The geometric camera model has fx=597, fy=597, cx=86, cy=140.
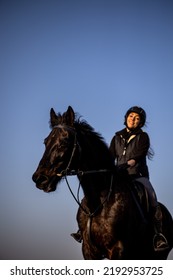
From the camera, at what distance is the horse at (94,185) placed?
8.66 meters

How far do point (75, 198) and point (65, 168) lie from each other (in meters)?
0.65

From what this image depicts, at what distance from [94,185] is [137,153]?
3.88 ft

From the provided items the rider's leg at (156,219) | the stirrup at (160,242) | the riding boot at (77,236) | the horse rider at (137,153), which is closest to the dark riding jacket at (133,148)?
the horse rider at (137,153)

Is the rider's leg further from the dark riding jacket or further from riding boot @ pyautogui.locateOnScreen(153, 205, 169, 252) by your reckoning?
the dark riding jacket

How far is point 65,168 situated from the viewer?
28.8 ft

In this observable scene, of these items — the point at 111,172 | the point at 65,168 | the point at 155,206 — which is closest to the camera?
the point at 65,168

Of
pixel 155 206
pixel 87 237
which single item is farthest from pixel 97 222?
pixel 155 206

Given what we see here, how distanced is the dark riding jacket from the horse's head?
1385 millimetres

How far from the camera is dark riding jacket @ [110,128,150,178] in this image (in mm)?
9984

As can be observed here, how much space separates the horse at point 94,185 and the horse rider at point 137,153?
0.43 metres

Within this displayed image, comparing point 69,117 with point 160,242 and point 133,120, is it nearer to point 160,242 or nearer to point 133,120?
point 133,120

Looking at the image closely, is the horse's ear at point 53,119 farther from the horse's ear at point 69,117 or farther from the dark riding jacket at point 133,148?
the dark riding jacket at point 133,148

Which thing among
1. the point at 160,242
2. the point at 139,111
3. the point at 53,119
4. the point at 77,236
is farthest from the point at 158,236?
the point at 53,119
